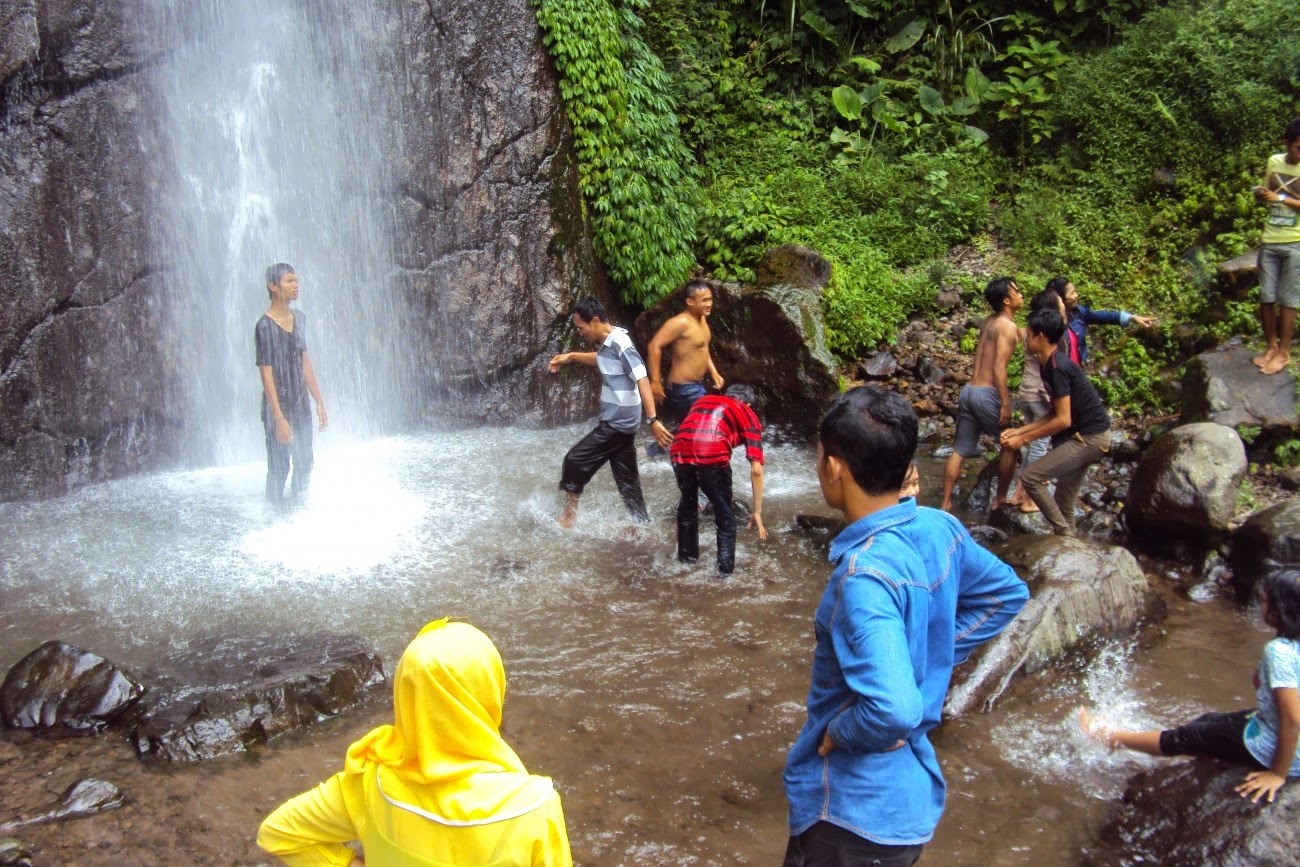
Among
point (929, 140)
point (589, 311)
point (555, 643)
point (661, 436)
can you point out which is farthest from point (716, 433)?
point (929, 140)

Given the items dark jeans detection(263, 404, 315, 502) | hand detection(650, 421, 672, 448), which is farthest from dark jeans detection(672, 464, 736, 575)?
dark jeans detection(263, 404, 315, 502)

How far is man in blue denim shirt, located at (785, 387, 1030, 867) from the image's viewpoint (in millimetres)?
2291

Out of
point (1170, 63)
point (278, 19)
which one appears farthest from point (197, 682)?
point (1170, 63)

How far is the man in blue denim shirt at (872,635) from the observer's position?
7.52ft

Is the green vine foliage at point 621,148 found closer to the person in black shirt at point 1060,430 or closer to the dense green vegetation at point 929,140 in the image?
the dense green vegetation at point 929,140

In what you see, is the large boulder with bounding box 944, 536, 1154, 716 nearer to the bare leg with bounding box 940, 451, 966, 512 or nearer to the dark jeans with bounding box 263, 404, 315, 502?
the bare leg with bounding box 940, 451, 966, 512

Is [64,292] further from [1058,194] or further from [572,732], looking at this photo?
[1058,194]

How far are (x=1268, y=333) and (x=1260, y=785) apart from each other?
5.79 meters

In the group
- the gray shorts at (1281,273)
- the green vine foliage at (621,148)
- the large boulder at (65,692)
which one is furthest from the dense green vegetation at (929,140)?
the large boulder at (65,692)

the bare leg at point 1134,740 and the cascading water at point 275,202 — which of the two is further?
the cascading water at point 275,202

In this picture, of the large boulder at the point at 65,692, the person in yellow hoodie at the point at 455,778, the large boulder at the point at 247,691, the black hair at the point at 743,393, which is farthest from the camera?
the black hair at the point at 743,393

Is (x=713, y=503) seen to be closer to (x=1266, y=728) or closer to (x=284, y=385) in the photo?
(x=284, y=385)

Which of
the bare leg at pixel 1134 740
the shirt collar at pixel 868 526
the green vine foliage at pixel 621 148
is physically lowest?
the bare leg at pixel 1134 740

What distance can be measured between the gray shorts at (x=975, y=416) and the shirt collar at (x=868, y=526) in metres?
5.50
